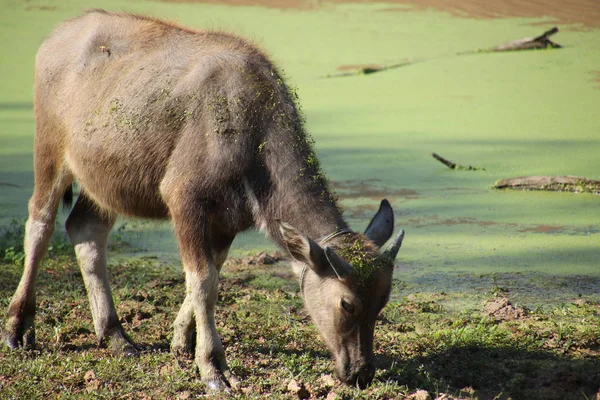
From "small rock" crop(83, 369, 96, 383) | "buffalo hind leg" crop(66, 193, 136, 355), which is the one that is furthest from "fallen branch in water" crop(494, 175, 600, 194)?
"small rock" crop(83, 369, 96, 383)

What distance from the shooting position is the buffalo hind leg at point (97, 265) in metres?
5.36

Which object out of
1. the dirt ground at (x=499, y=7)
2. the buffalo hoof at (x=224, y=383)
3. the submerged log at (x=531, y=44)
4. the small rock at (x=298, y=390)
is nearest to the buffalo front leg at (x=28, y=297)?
the buffalo hoof at (x=224, y=383)

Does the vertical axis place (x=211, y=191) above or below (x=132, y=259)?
above

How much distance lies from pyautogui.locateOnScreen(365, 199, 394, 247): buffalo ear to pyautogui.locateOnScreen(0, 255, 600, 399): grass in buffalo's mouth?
31.2 inches

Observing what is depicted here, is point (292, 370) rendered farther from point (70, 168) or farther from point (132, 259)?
point (132, 259)

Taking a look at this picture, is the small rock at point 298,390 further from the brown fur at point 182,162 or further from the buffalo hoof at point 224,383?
the buffalo hoof at point 224,383

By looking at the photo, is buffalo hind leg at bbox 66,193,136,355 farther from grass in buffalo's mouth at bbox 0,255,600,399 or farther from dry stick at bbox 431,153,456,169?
dry stick at bbox 431,153,456,169

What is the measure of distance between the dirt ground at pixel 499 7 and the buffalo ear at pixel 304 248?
1329cm

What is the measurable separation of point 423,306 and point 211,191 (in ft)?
7.11

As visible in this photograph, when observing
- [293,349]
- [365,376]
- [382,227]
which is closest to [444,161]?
[293,349]

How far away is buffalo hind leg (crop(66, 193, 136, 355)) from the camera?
5.36 metres

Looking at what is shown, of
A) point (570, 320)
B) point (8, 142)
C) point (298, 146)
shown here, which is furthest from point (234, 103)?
point (8, 142)

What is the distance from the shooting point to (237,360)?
494 centimetres

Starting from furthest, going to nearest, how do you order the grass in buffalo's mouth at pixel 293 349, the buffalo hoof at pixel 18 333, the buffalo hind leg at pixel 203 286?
1. the buffalo hoof at pixel 18 333
2. the buffalo hind leg at pixel 203 286
3. the grass in buffalo's mouth at pixel 293 349
